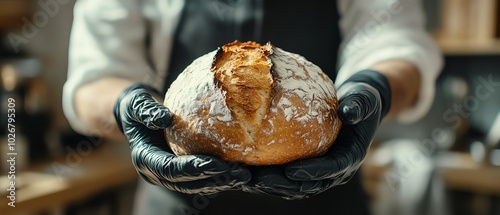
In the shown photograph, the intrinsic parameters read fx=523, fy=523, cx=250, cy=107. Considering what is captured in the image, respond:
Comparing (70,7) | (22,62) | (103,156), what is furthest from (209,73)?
(22,62)

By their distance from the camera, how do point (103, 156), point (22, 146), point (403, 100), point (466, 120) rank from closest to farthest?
point (403, 100)
point (22, 146)
point (103, 156)
point (466, 120)

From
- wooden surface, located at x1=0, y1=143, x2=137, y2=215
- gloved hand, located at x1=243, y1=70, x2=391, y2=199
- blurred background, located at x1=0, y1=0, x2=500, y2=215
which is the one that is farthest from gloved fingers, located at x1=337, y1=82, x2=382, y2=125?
blurred background, located at x1=0, y1=0, x2=500, y2=215

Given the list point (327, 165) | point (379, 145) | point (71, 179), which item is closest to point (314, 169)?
point (327, 165)

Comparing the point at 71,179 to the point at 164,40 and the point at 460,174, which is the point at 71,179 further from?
the point at 460,174

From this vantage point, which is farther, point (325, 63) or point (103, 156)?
point (103, 156)

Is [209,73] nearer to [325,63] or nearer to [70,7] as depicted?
[325,63]

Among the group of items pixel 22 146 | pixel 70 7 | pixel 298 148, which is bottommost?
pixel 22 146

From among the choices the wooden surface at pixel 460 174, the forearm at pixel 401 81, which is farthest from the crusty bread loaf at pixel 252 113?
the wooden surface at pixel 460 174
